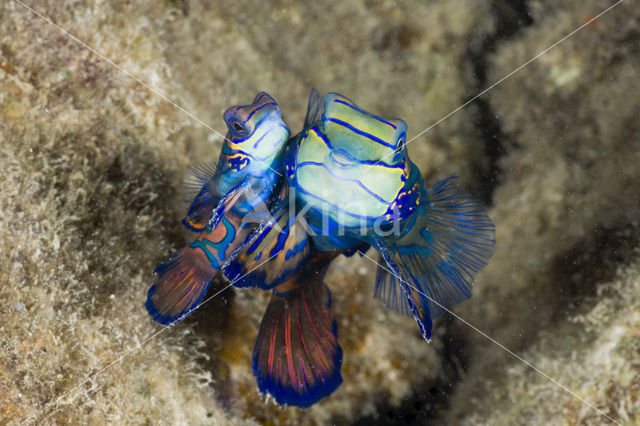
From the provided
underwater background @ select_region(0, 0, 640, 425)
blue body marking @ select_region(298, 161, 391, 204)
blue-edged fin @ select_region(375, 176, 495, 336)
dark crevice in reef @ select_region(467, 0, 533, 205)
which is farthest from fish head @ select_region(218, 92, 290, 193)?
dark crevice in reef @ select_region(467, 0, 533, 205)

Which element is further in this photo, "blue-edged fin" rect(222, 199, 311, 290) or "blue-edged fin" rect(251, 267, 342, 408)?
"blue-edged fin" rect(251, 267, 342, 408)

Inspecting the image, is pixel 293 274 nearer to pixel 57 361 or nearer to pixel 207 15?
pixel 57 361

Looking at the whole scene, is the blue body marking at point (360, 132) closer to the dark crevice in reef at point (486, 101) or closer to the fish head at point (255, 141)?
the fish head at point (255, 141)

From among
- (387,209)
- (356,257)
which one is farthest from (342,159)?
(356,257)

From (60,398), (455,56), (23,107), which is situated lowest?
→ (60,398)

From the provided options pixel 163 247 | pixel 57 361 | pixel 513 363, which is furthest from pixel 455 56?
pixel 57 361
